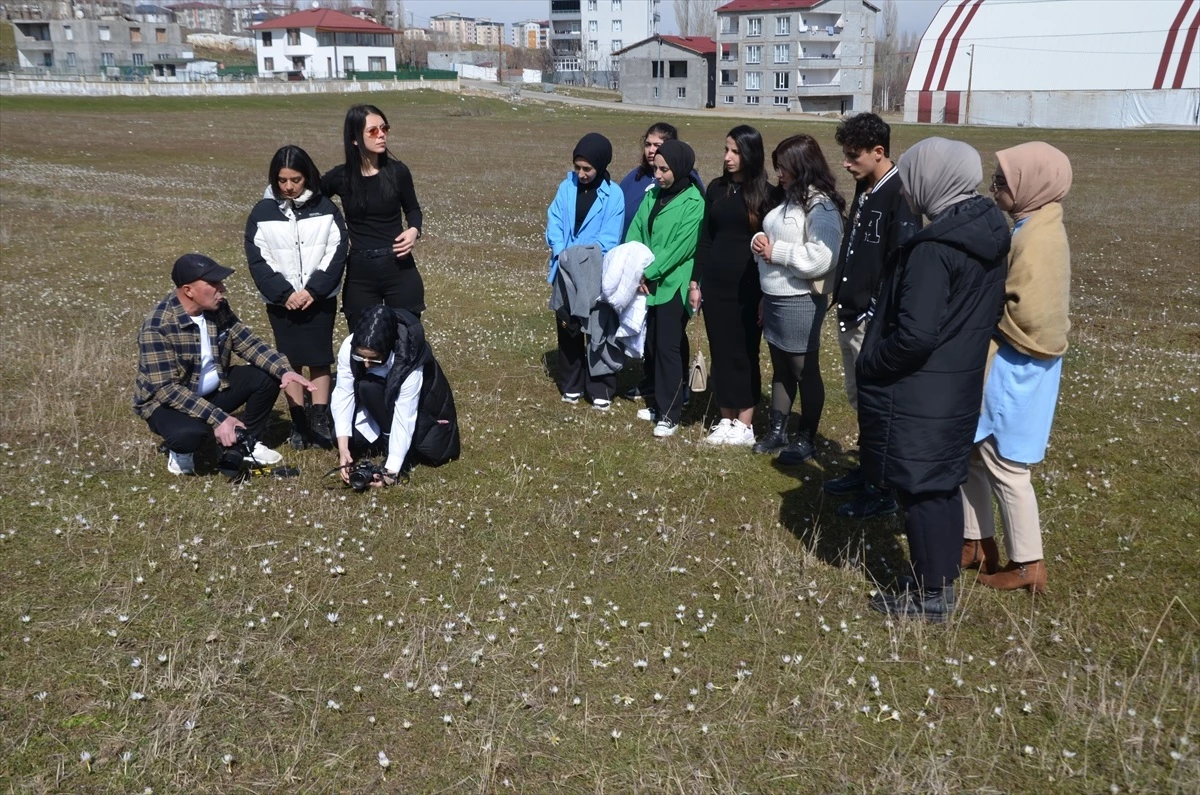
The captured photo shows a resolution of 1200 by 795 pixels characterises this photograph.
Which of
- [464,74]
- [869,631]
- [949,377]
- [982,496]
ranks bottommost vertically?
[869,631]

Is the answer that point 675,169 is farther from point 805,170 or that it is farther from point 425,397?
point 425,397

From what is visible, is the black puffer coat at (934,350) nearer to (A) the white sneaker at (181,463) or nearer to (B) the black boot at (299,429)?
(B) the black boot at (299,429)

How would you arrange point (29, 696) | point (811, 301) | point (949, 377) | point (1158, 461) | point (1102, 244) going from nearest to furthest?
point (29, 696)
point (949, 377)
point (811, 301)
point (1158, 461)
point (1102, 244)

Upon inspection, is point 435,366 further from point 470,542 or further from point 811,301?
point 811,301

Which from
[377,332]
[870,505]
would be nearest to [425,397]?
[377,332]

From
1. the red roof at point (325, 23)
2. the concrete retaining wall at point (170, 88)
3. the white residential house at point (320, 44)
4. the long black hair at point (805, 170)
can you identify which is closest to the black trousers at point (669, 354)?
the long black hair at point (805, 170)

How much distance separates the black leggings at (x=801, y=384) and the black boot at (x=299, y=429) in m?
3.83

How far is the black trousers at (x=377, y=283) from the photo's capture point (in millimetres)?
8125

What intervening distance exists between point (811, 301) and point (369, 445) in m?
3.60

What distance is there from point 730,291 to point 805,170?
1210 millimetres

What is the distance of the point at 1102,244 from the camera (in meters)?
20.7

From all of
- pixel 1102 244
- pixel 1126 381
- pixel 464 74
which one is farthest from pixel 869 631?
pixel 464 74

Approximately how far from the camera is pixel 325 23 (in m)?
106

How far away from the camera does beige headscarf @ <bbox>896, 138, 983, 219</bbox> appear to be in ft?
16.6
